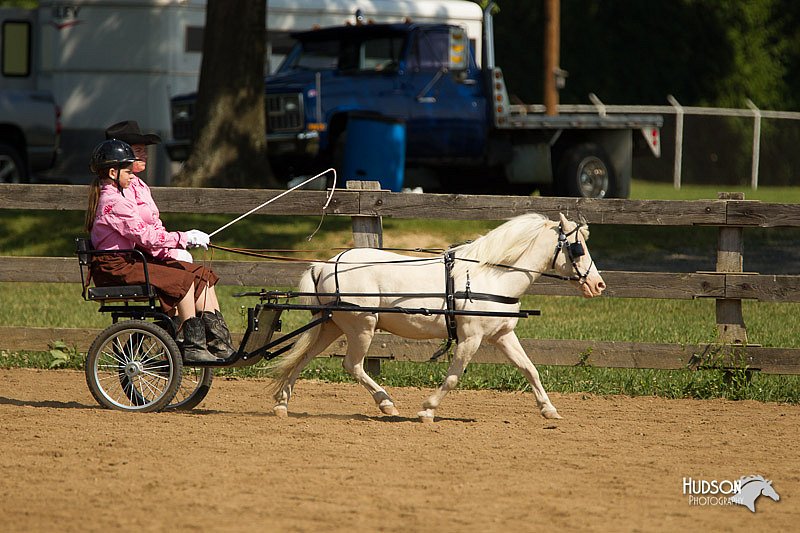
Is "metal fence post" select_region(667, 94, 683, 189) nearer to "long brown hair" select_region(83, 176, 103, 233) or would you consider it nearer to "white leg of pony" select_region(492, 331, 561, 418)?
"white leg of pony" select_region(492, 331, 561, 418)

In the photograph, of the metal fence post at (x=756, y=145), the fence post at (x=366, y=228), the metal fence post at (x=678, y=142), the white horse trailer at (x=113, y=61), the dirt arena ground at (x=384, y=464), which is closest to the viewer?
the dirt arena ground at (x=384, y=464)

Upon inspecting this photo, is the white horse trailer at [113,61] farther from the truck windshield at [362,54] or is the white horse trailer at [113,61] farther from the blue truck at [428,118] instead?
the truck windshield at [362,54]

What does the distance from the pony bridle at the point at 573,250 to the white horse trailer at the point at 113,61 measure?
14.2 meters

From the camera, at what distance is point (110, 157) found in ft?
26.5

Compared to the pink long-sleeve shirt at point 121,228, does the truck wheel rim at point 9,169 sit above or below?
above

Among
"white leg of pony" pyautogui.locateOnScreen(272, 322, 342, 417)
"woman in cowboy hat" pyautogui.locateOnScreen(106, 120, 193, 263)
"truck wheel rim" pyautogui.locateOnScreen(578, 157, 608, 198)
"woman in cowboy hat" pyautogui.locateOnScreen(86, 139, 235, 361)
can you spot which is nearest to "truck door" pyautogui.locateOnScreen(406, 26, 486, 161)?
"truck wheel rim" pyautogui.locateOnScreen(578, 157, 608, 198)

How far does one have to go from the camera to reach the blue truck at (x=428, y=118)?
18.3 m

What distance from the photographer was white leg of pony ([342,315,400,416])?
828cm

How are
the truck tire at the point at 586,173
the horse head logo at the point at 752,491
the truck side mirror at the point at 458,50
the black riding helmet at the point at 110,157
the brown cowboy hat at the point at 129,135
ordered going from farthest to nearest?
the truck tire at the point at 586,173 < the truck side mirror at the point at 458,50 < the brown cowboy hat at the point at 129,135 < the black riding helmet at the point at 110,157 < the horse head logo at the point at 752,491

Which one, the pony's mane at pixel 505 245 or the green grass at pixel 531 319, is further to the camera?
the green grass at pixel 531 319

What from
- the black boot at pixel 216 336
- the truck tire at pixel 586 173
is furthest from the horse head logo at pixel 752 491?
the truck tire at pixel 586 173

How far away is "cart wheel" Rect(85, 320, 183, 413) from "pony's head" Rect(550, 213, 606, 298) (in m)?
2.58

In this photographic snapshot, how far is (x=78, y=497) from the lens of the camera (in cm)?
608

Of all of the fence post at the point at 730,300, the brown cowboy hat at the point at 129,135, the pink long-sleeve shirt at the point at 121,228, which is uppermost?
the brown cowboy hat at the point at 129,135
